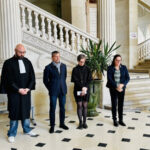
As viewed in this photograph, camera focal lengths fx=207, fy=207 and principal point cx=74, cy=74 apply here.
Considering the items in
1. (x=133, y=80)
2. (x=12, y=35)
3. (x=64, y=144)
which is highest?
(x=12, y=35)

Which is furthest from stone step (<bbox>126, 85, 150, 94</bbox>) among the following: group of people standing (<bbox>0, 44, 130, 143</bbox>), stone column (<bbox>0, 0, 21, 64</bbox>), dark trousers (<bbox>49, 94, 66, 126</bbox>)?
stone column (<bbox>0, 0, 21, 64</bbox>)

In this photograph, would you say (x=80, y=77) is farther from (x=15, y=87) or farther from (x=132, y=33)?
(x=132, y=33)

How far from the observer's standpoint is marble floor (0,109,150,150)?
332cm

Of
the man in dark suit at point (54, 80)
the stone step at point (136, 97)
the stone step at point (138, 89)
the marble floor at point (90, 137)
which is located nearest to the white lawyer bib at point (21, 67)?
the man in dark suit at point (54, 80)

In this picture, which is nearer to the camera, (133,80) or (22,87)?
(22,87)

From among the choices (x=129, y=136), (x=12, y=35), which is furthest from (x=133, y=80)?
(x=12, y=35)

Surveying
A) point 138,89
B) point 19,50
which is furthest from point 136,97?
point 19,50

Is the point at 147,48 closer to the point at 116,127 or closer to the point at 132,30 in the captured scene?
the point at 132,30

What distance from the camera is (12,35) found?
4.71 meters

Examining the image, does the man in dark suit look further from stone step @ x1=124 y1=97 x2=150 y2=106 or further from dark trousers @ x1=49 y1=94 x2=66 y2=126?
stone step @ x1=124 y1=97 x2=150 y2=106

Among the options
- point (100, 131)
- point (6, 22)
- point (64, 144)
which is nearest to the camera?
point (64, 144)

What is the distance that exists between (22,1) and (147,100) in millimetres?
4367

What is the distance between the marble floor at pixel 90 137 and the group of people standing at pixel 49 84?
0.53ft

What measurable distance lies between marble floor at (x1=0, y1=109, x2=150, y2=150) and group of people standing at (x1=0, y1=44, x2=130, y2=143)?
16 cm
